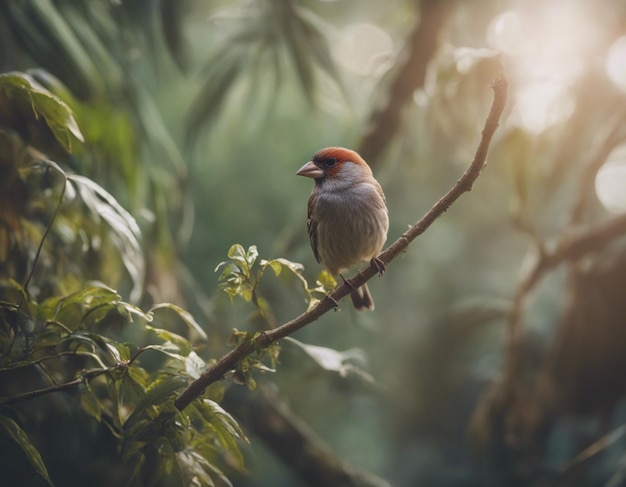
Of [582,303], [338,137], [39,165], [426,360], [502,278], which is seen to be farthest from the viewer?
[502,278]

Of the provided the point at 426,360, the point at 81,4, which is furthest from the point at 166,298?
the point at 426,360

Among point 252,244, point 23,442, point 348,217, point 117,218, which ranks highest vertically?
point 117,218

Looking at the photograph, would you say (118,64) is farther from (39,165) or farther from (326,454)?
(326,454)

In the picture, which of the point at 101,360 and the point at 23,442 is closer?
the point at 23,442

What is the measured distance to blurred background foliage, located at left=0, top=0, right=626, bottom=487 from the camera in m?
1.48

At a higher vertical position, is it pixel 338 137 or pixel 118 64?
pixel 118 64

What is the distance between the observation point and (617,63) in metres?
3.27

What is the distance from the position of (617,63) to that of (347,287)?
241cm

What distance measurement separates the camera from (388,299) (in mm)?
6676

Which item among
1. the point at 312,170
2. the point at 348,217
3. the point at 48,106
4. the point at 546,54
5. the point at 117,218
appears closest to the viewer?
the point at 48,106

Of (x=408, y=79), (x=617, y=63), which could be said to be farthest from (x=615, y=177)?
(x=408, y=79)

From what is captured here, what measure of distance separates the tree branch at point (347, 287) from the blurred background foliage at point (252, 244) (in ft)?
0.13

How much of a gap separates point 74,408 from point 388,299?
4.77 metres

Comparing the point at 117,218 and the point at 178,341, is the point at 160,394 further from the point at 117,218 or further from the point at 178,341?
the point at 117,218
